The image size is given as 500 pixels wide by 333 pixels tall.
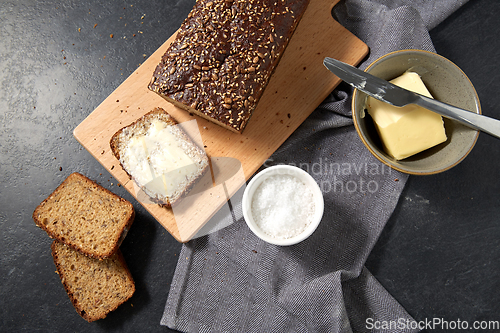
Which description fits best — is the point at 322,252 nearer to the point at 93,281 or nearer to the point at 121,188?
the point at 121,188

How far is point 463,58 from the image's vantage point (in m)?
2.69

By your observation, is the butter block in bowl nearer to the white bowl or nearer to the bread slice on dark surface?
the white bowl

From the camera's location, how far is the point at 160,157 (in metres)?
2.42

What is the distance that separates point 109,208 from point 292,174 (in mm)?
1584

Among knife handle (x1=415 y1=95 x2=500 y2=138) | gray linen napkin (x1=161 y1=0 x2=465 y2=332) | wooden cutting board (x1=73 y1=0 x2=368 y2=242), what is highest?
wooden cutting board (x1=73 y1=0 x2=368 y2=242)

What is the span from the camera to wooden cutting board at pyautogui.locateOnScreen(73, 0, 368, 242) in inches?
99.7

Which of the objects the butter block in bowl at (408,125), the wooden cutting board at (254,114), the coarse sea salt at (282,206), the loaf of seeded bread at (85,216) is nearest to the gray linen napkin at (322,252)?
the wooden cutting board at (254,114)

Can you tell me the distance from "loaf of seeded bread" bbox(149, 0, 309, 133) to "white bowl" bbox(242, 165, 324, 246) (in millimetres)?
419

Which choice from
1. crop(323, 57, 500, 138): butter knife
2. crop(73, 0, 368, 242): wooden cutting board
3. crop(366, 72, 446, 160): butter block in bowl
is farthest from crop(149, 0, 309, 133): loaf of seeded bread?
crop(366, 72, 446, 160): butter block in bowl

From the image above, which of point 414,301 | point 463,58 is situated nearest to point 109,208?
point 414,301

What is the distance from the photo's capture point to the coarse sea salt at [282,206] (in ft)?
7.60

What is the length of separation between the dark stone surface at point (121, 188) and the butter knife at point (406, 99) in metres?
0.86

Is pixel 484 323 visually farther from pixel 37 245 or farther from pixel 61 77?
pixel 61 77

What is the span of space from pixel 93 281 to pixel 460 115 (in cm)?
309
